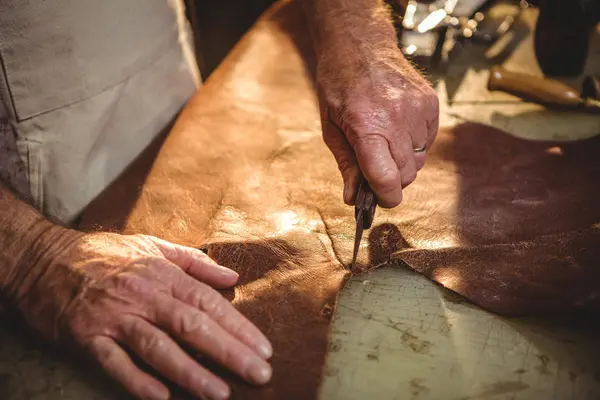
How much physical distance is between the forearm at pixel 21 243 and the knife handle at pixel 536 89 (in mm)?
2146

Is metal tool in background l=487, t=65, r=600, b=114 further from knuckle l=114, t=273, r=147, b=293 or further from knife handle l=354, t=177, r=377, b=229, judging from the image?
knuckle l=114, t=273, r=147, b=293

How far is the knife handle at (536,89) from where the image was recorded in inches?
91.0

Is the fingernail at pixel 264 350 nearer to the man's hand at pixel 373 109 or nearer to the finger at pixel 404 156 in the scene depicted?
the man's hand at pixel 373 109

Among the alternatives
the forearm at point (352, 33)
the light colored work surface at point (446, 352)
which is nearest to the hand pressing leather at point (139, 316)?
the light colored work surface at point (446, 352)

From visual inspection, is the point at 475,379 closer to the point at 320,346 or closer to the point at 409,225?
the point at 320,346

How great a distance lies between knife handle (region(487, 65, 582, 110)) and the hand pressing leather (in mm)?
1908

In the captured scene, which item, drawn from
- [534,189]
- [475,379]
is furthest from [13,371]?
[534,189]

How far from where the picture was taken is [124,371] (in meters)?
1.18

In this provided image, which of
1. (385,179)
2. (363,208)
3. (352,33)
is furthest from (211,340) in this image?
(352,33)

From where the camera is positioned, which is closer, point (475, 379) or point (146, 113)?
point (475, 379)

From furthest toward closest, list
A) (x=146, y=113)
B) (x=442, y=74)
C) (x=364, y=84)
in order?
(x=442, y=74) → (x=146, y=113) → (x=364, y=84)

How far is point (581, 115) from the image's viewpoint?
233 centimetres

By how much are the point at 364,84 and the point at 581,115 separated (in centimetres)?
134

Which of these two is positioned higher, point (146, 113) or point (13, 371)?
point (146, 113)
